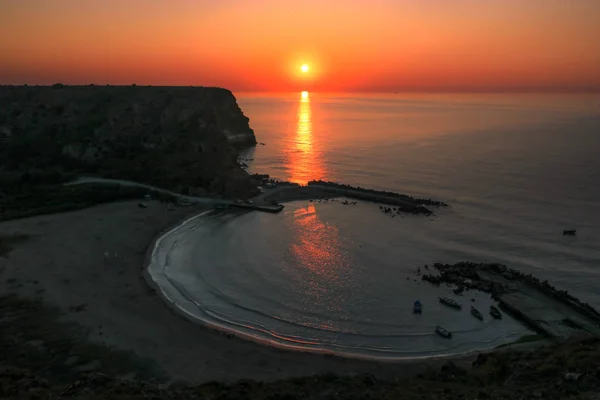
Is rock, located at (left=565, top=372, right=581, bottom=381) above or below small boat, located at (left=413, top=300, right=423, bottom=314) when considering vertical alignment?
above

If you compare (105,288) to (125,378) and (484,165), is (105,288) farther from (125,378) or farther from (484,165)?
(484,165)

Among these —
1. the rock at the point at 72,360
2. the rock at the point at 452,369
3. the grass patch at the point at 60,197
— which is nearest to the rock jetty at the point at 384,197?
the grass patch at the point at 60,197

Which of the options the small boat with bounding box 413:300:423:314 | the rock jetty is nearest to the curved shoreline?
the small boat with bounding box 413:300:423:314

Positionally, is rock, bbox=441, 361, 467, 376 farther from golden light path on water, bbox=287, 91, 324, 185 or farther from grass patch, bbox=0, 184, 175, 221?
golden light path on water, bbox=287, 91, 324, 185

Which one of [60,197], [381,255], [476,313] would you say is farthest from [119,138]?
[476,313]

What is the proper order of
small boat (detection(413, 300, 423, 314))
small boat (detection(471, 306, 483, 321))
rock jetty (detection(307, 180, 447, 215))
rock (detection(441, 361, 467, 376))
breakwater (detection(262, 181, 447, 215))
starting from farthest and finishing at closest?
breakwater (detection(262, 181, 447, 215)), rock jetty (detection(307, 180, 447, 215)), small boat (detection(413, 300, 423, 314)), small boat (detection(471, 306, 483, 321)), rock (detection(441, 361, 467, 376))

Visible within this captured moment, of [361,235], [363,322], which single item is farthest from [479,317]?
[361,235]

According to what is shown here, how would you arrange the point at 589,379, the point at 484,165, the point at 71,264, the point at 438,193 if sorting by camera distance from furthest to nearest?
the point at 484,165 → the point at 438,193 → the point at 71,264 → the point at 589,379

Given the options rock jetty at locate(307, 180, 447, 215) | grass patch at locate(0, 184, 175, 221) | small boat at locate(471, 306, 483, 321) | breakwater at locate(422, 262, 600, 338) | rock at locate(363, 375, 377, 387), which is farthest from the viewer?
A: rock jetty at locate(307, 180, 447, 215)
